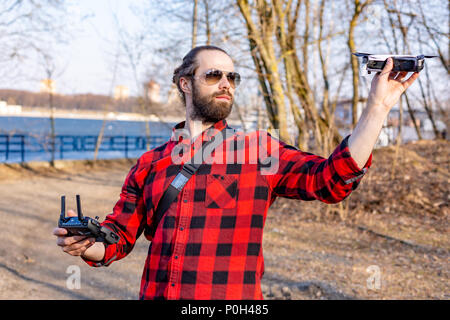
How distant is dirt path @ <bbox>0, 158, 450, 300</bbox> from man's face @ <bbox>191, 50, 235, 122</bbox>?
3.96 m

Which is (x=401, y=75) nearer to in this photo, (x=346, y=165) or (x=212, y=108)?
(x=346, y=165)

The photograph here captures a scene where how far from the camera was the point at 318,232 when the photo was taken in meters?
9.06

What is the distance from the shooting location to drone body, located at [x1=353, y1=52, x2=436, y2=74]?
162cm

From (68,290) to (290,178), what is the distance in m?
4.89

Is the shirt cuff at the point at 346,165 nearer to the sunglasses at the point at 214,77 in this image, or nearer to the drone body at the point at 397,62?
the drone body at the point at 397,62

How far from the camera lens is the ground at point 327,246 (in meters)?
6.02

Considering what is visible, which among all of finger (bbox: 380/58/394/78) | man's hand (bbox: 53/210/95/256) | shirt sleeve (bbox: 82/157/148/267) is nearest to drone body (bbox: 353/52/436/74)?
finger (bbox: 380/58/394/78)

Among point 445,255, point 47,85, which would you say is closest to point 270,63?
point 445,255

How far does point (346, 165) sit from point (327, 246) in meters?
6.58

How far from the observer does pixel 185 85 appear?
2.39 meters

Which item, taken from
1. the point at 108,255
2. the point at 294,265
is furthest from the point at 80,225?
the point at 294,265

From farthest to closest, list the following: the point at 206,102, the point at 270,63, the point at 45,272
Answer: the point at 270,63
the point at 45,272
the point at 206,102

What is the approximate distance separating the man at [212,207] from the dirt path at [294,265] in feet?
12.7
